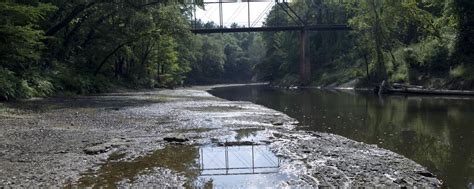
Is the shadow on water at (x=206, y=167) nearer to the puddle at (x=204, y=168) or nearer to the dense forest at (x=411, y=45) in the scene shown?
the puddle at (x=204, y=168)

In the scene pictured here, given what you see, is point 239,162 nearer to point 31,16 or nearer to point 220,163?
point 220,163

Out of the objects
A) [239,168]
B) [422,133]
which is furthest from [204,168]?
[422,133]

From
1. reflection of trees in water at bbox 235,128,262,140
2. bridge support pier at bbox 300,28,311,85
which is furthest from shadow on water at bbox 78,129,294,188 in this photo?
bridge support pier at bbox 300,28,311,85

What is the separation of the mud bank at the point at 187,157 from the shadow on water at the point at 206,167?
21mm

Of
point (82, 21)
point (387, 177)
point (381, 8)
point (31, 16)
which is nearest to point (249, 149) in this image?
point (387, 177)

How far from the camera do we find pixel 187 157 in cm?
1149

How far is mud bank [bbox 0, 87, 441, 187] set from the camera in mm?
9055

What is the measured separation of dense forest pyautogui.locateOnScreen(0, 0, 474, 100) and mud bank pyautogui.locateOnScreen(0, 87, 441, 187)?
484 inches

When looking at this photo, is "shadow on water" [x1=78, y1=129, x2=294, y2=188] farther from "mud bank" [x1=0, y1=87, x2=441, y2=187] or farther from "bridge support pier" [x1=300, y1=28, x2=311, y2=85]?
"bridge support pier" [x1=300, y1=28, x2=311, y2=85]

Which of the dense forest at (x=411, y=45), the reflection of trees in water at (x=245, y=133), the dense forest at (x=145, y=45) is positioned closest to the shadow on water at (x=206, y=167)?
the reflection of trees in water at (x=245, y=133)

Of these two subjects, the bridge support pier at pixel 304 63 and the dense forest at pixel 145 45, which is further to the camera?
the bridge support pier at pixel 304 63

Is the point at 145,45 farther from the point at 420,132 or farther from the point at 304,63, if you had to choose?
the point at 420,132

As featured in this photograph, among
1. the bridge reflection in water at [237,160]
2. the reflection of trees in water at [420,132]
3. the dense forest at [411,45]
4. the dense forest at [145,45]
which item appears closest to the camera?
the bridge reflection in water at [237,160]

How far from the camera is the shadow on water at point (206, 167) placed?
9.03m
